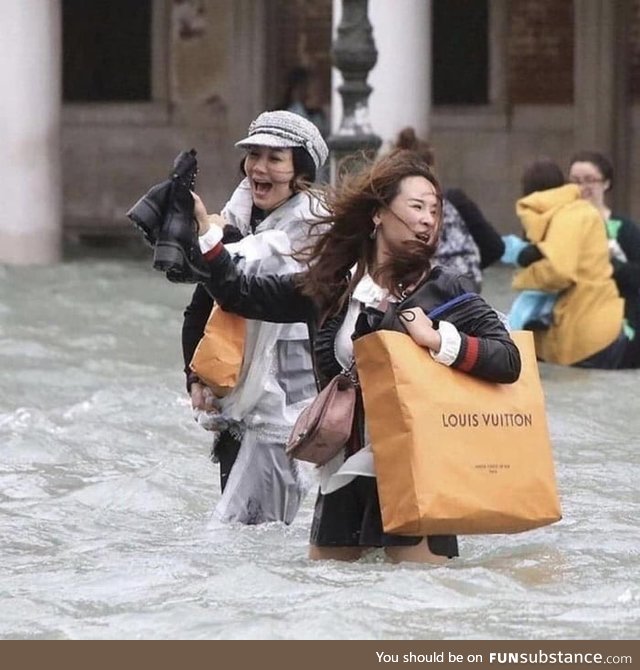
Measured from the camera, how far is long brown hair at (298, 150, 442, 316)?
6215 mm

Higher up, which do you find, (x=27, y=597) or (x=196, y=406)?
(x=196, y=406)

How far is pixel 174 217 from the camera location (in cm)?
639

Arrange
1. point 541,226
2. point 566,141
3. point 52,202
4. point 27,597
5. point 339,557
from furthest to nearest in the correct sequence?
point 566,141 → point 52,202 → point 541,226 → point 27,597 → point 339,557

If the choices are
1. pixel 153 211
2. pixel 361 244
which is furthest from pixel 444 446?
pixel 153 211

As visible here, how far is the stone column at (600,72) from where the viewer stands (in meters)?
20.8

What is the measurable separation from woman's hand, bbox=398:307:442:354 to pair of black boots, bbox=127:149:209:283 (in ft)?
2.32

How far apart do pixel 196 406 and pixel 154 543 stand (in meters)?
0.86

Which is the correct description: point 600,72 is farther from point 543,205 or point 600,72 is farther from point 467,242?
point 467,242

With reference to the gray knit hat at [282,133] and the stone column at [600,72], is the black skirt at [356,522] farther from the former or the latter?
the stone column at [600,72]

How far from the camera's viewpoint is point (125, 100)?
874 inches

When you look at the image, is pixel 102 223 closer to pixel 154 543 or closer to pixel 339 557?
pixel 154 543

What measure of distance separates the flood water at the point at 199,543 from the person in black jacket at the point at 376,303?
0.15 metres

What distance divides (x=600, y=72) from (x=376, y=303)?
14997mm
